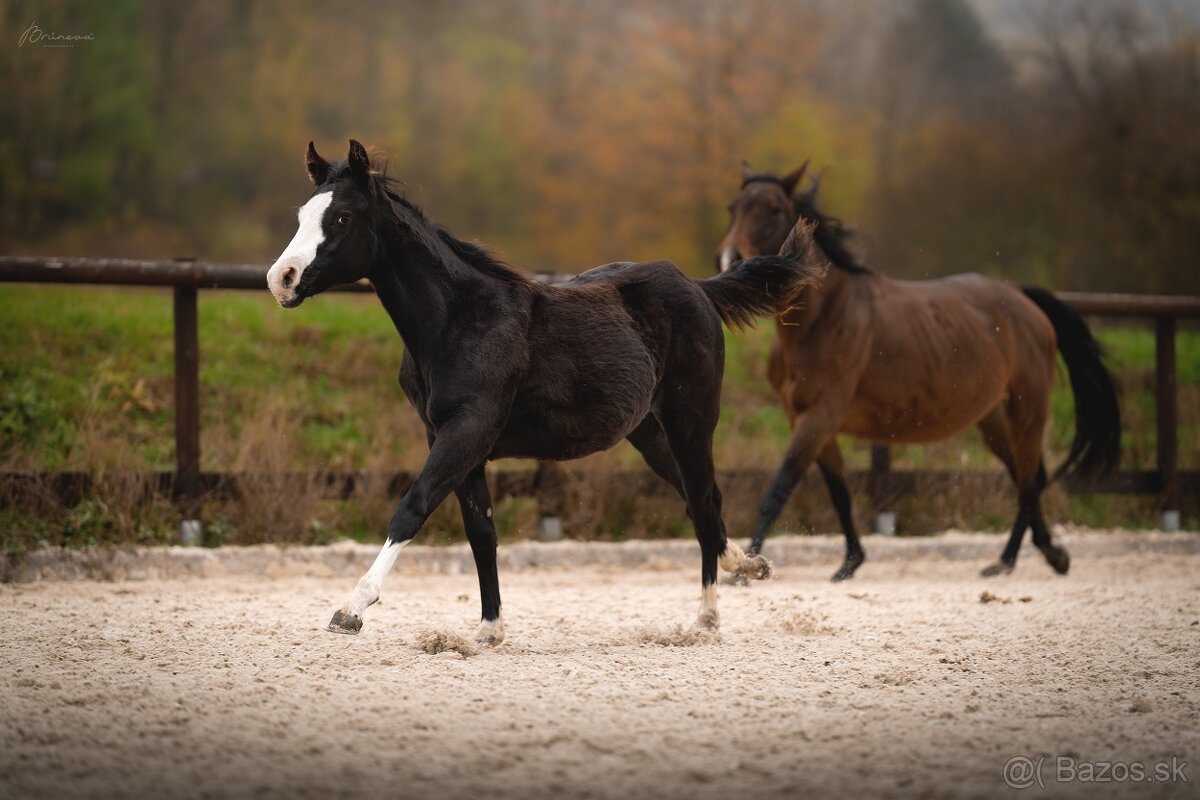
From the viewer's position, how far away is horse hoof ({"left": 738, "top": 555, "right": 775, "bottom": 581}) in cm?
564

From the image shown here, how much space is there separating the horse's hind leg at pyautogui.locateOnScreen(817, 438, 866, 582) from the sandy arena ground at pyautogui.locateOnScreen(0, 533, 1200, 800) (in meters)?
1.02

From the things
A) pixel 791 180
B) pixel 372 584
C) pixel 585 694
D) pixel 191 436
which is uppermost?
pixel 791 180

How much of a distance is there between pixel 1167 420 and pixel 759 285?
5550mm

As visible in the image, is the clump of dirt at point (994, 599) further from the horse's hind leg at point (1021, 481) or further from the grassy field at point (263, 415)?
the grassy field at point (263, 415)

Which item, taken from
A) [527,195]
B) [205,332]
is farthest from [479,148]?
[205,332]

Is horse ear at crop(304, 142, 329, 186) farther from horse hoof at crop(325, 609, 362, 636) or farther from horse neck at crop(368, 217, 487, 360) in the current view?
horse hoof at crop(325, 609, 362, 636)

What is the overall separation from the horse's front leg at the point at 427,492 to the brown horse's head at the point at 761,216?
3214mm

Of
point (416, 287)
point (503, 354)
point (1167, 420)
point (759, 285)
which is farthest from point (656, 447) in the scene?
point (1167, 420)

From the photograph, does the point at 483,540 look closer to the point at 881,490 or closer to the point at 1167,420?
the point at 881,490

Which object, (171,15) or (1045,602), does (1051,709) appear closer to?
(1045,602)

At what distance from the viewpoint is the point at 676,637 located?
16.8 feet

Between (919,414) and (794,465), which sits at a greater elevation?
(919,414)

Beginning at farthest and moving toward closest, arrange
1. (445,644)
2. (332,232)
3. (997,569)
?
(997,569)
(445,644)
(332,232)

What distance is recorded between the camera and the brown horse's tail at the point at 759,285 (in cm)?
576
